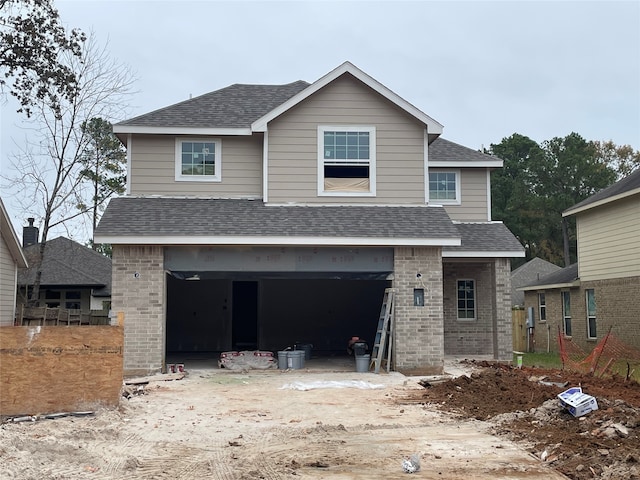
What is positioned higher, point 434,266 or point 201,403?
point 434,266

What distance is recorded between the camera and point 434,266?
1627 centimetres

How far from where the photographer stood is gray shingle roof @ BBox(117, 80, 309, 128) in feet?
57.9

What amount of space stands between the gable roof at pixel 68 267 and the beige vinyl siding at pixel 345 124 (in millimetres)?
13536

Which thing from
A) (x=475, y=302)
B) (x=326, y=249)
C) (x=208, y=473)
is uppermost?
(x=326, y=249)

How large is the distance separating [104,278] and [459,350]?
15734 millimetres

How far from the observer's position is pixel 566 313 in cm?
2533

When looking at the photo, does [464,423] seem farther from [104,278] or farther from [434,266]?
[104,278]

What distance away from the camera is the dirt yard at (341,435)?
7.27m

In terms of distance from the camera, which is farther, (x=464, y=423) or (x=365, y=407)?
(x=365, y=407)

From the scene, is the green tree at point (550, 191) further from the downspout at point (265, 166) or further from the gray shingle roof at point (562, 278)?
the downspout at point (265, 166)

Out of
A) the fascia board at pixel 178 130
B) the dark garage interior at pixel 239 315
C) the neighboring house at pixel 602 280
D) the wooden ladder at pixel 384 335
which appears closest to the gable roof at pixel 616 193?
the neighboring house at pixel 602 280

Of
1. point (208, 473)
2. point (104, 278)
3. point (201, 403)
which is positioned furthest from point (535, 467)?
point (104, 278)

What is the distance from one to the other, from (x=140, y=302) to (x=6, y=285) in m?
4.10

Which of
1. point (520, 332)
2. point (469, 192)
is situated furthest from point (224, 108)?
point (520, 332)
